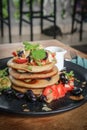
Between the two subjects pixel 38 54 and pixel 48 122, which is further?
pixel 38 54

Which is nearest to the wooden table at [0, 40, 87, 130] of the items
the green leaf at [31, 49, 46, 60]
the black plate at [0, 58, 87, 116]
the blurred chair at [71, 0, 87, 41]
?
the black plate at [0, 58, 87, 116]

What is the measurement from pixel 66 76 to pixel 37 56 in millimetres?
205

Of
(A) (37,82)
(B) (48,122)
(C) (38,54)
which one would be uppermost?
(C) (38,54)

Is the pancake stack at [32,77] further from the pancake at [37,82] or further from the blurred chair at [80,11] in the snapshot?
the blurred chair at [80,11]

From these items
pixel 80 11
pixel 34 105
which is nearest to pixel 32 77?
pixel 34 105

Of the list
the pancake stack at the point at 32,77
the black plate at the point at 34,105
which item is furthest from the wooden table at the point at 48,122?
the pancake stack at the point at 32,77

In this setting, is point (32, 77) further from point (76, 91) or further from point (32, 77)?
point (76, 91)

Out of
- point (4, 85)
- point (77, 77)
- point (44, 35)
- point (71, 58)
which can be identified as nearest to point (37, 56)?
point (4, 85)

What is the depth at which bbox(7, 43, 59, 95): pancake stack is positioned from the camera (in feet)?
3.65

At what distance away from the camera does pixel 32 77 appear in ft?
3.65

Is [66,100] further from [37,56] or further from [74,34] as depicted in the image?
[74,34]

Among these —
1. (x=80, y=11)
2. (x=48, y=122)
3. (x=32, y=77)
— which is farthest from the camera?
(x=80, y=11)

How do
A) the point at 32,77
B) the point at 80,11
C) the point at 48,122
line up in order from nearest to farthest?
1. the point at 48,122
2. the point at 32,77
3. the point at 80,11

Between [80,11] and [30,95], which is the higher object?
[80,11]
